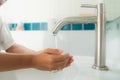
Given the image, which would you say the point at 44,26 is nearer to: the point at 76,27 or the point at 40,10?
the point at 40,10

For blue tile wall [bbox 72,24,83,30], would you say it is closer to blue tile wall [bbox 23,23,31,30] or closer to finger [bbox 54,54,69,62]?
blue tile wall [bbox 23,23,31,30]

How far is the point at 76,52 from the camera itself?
117cm

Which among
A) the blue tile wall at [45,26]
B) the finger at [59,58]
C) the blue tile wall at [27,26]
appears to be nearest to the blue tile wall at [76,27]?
the blue tile wall at [45,26]

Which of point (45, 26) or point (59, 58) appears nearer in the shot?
point (59, 58)

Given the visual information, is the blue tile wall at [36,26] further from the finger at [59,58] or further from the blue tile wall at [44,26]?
the finger at [59,58]

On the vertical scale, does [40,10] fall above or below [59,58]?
above

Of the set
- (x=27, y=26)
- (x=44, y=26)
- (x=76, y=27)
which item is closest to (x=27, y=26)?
(x=27, y=26)

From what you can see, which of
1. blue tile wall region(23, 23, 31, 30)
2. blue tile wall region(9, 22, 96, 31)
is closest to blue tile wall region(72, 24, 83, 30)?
blue tile wall region(9, 22, 96, 31)

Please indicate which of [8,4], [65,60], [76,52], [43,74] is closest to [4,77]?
[43,74]

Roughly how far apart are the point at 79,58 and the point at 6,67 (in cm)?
74

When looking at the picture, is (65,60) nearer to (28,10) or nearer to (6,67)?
(6,67)

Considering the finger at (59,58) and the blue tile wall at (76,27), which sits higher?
the blue tile wall at (76,27)

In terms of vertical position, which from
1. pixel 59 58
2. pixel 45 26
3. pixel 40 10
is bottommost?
pixel 59 58

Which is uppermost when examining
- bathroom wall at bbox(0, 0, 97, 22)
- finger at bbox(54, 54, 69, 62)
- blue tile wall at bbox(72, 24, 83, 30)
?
bathroom wall at bbox(0, 0, 97, 22)
